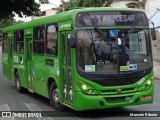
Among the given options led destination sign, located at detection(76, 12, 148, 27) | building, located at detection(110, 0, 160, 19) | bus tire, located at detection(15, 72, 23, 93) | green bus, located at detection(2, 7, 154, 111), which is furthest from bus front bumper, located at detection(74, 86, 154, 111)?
building, located at detection(110, 0, 160, 19)

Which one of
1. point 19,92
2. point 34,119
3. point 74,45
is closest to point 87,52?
Result: point 74,45

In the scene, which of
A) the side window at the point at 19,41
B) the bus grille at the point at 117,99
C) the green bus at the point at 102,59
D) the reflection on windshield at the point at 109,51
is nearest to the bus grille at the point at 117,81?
the green bus at the point at 102,59

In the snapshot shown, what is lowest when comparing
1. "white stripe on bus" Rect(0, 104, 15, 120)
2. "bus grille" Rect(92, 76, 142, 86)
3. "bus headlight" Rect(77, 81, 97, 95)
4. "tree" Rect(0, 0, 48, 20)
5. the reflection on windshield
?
"white stripe on bus" Rect(0, 104, 15, 120)

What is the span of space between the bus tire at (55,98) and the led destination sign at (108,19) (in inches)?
89.9

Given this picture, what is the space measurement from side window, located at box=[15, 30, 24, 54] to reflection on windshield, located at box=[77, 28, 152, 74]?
5735mm

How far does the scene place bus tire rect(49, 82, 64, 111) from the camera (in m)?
10.5

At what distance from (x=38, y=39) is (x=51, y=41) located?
1425 millimetres

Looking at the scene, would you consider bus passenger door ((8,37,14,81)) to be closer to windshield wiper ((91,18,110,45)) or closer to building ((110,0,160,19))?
windshield wiper ((91,18,110,45))

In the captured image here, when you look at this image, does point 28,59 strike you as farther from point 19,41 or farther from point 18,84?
point 18,84

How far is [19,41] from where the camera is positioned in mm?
15031

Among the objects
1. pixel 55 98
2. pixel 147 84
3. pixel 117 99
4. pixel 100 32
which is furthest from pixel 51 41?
pixel 147 84

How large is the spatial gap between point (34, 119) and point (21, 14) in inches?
624

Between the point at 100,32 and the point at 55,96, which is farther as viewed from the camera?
the point at 55,96

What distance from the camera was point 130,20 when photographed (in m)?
9.62
